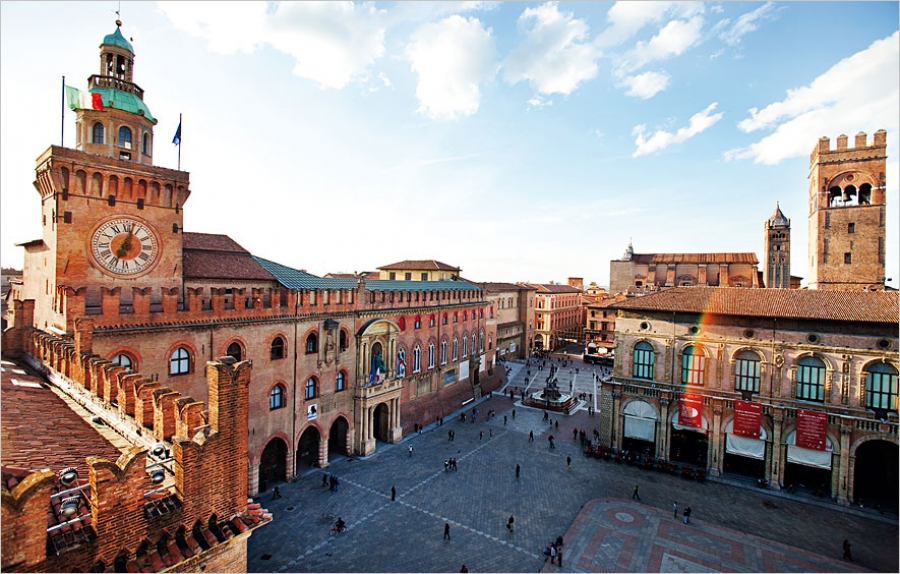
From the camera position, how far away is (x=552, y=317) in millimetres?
84938

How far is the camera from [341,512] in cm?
2520

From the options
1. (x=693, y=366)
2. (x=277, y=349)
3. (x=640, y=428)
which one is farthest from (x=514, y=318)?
(x=277, y=349)

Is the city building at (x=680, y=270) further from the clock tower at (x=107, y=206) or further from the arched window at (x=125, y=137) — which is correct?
the arched window at (x=125, y=137)

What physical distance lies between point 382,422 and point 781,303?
30.6 m

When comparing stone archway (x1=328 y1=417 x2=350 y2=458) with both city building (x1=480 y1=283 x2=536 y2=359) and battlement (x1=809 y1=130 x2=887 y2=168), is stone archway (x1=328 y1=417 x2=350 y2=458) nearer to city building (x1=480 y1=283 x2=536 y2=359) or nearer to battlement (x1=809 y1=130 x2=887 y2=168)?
city building (x1=480 y1=283 x2=536 y2=359)

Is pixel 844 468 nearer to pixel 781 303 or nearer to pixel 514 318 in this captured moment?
pixel 781 303

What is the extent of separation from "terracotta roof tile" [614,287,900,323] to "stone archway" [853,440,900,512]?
8140 mm

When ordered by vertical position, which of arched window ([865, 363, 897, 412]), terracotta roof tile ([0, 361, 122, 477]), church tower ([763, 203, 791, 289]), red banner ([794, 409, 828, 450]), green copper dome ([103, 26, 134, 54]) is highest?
green copper dome ([103, 26, 134, 54])

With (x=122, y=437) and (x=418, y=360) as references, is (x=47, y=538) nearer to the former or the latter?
(x=122, y=437)

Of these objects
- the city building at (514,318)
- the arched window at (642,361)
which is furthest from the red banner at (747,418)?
the city building at (514,318)

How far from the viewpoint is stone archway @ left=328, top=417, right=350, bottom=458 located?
33438 mm

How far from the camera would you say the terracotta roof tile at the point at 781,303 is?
2808 cm

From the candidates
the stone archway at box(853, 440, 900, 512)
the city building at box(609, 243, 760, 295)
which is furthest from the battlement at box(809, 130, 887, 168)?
the stone archway at box(853, 440, 900, 512)

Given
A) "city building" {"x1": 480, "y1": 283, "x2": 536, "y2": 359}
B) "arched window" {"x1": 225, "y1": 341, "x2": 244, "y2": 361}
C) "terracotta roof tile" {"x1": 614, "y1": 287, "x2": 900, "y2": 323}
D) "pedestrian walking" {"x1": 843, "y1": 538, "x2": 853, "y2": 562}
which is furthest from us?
"city building" {"x1": 480, "y1": 283, "x2": 536, "y2": 359}
